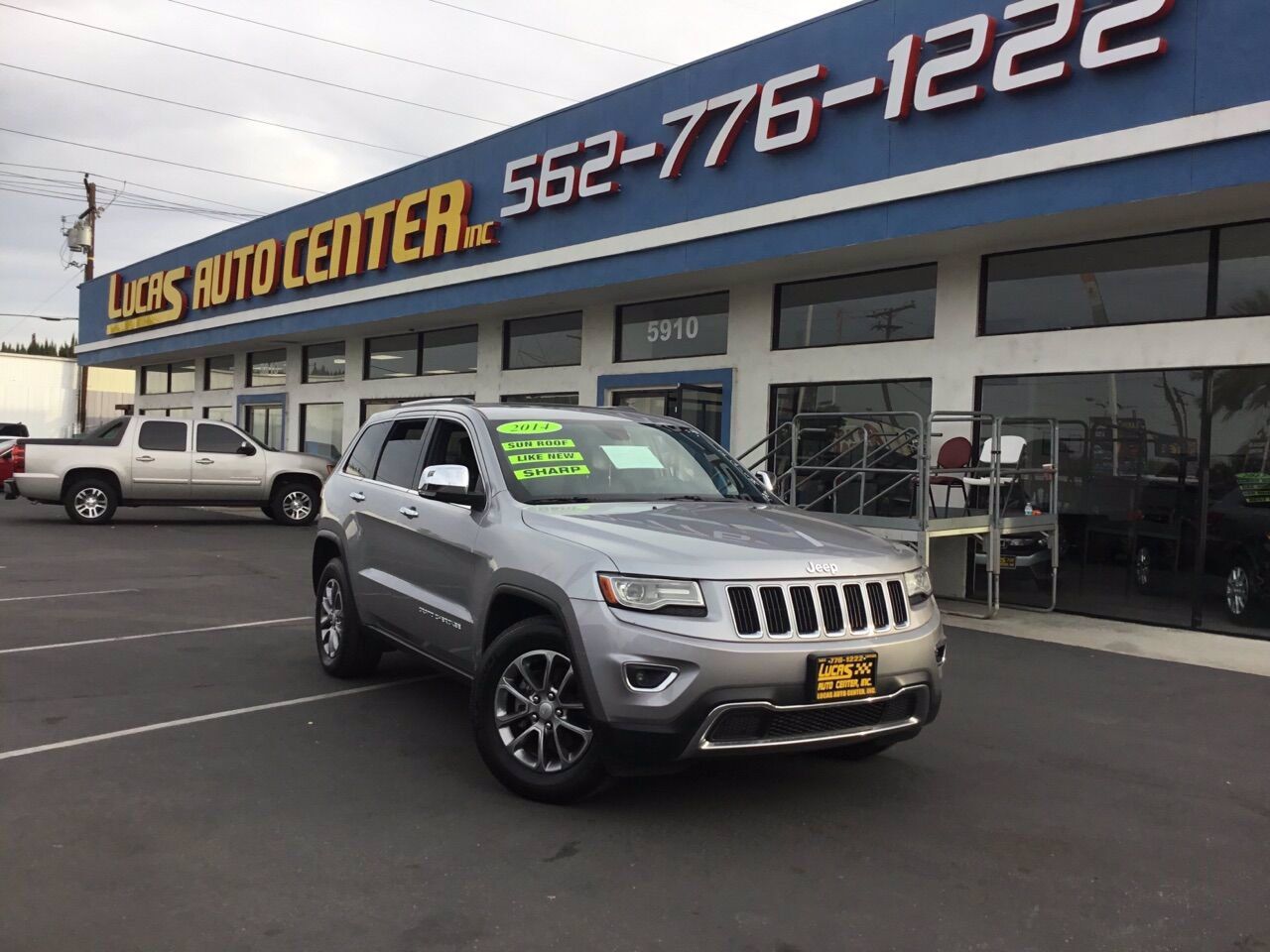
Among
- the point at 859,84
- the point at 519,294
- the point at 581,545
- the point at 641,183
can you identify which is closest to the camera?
the point at 581,545

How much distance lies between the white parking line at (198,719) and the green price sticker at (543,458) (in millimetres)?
2170

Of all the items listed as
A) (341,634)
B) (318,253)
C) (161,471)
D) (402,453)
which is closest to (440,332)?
(318,253)

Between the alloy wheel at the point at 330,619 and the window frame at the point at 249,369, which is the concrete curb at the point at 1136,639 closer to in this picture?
the alloy wheel at the point at 330,619

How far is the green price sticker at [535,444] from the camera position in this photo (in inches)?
202

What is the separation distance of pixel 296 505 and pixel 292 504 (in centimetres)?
7

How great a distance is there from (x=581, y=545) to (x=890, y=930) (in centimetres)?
181

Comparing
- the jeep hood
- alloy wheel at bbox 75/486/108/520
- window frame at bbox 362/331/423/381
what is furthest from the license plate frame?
window frame at bbox 362/331/423/381

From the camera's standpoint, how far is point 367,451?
21.9ft

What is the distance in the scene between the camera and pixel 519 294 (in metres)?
15.4

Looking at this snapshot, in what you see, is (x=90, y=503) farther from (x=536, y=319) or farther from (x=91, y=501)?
(x=536, y=319)

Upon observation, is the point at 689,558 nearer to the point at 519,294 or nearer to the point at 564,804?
the point at 564,804

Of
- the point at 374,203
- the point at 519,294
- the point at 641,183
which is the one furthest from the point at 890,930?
the point at 374,203

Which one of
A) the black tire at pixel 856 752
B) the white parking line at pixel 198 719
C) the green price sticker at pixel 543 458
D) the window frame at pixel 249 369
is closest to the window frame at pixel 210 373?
the window frame at pixel 249 369

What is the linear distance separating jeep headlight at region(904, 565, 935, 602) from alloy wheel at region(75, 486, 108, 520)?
1619cm
